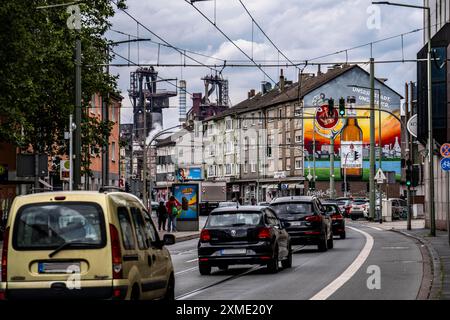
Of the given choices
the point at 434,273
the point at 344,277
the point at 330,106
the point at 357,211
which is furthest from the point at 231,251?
the point at 357,211

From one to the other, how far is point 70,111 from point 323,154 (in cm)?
6827

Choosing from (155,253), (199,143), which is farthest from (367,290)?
(199,143)

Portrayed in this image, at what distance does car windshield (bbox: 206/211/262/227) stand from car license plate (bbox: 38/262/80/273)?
437 inches

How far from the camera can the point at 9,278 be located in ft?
38.8

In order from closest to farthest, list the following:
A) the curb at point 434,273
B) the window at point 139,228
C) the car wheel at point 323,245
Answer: the window at point 139,228
the curb at point 434,273
the car wheel at point 323,245

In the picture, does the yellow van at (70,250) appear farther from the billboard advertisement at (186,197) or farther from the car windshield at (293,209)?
the billboard advertisement at (186,197)

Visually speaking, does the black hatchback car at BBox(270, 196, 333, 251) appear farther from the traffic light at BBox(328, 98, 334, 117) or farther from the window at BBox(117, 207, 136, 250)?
the window at BBox(117, 207, 136, 250)

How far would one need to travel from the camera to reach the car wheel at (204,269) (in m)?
22.8

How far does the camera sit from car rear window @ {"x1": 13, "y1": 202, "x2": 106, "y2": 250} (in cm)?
1181

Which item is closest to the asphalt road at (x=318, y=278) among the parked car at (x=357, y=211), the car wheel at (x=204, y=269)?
the car wheel at (x=204, y=269)

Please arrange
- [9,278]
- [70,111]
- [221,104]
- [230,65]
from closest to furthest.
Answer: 1. [9,278]
2. [230,65]
3. [70,111]
4. [221,104]

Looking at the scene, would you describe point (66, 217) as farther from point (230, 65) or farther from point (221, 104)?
point (221, 104)

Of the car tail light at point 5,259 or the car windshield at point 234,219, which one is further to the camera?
the car windshield at point 234,219

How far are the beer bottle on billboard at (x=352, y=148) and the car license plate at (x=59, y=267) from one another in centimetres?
9069
